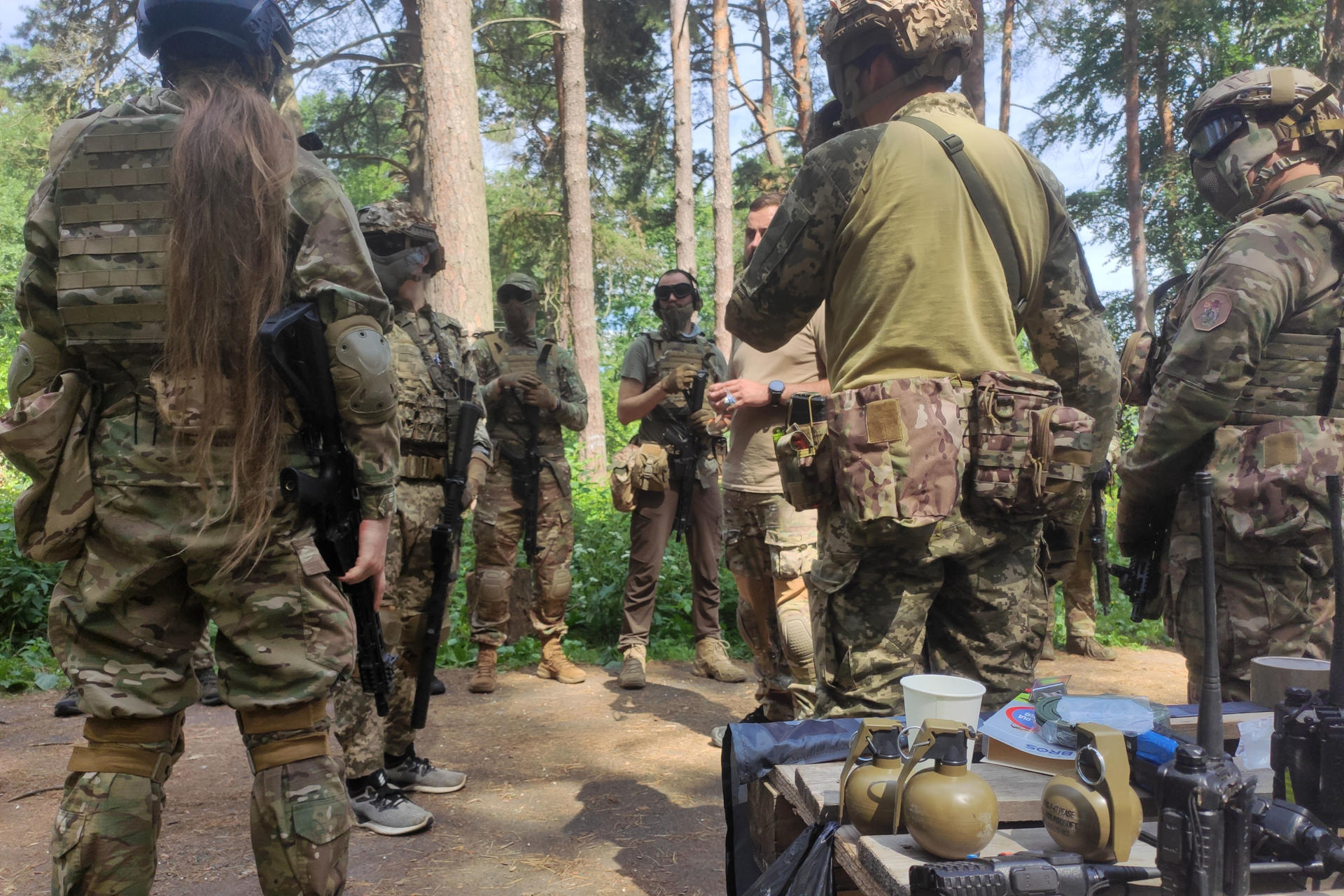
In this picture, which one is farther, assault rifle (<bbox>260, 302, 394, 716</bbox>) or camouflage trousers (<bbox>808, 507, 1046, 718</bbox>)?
camouflage trousers (<bbox>808, 507, 1046, 718</bbox>)

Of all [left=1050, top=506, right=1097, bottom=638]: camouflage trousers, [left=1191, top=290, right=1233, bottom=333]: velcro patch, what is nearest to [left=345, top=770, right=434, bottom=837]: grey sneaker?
[left=1191, top=290, right=1233, bottom=333]: velcro patch

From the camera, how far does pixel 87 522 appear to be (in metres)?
2.10

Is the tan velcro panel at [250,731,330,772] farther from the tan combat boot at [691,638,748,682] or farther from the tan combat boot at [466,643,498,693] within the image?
the tan combat boot at [691,638,748,682]

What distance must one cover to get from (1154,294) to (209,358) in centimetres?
333

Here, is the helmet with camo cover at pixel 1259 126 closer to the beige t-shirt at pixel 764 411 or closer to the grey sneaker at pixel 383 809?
the beige t-shirt at pixel 764 411

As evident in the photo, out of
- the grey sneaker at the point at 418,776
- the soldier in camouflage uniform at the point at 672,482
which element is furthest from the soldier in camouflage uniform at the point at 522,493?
the grey sneaker at the point at 418,776

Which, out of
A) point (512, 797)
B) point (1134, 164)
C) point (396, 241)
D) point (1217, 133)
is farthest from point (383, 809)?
point (1134, 164)

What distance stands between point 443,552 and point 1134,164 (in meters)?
18.3

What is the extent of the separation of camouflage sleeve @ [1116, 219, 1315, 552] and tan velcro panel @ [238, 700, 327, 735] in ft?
8.35

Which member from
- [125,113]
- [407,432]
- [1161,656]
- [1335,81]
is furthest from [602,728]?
[1335,81]

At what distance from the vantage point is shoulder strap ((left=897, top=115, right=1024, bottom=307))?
7.66ft

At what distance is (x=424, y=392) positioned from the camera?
12.9 ft

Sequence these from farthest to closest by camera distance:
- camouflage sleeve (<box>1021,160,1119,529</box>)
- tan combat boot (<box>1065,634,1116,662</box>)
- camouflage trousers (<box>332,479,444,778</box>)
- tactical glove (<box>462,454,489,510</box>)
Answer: tan combat boot (<box>1065,634,1116,662</box>) → tactical glove (<box>462,454,489,510</box>) → camouflage trousers (<box>332,479,444,778</box>) → camouflage sleeve (<box>1021,160,1119,529</box>)

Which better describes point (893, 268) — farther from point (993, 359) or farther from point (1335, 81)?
point (1335, 81)
